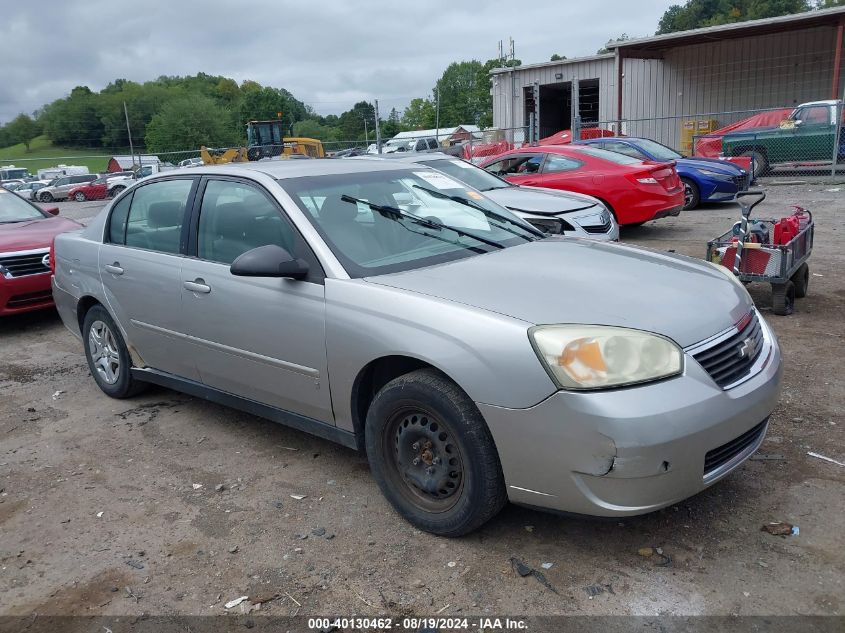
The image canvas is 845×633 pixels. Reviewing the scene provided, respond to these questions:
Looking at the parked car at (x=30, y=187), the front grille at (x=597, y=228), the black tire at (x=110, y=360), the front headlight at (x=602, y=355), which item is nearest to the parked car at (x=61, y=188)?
the parked car at (x=30, y=187)

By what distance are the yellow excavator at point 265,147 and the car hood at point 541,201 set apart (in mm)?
21703

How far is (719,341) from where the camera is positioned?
300 centimetres

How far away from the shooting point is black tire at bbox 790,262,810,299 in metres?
6.70

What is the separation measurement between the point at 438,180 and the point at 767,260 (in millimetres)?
3286

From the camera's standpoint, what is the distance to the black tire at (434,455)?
2.92 metres

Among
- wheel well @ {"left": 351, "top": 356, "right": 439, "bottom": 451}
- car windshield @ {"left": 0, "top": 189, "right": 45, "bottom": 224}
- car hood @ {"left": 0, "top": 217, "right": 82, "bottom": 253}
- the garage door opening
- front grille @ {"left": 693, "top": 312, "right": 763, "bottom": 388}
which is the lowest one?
wheel well @ {"left": 351, "top": 356, "right": 439, "bottom": 451}

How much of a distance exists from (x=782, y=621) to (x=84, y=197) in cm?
3928

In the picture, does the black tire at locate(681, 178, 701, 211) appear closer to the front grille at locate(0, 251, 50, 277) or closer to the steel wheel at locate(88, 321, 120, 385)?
the front grille at locate(0, 251, 50, 277)

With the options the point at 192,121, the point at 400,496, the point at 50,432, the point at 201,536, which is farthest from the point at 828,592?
the point at 192,121

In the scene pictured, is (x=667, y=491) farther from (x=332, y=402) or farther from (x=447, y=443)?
(x=332, y=402)

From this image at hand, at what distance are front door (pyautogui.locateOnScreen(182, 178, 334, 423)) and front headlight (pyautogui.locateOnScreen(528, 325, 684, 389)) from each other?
3.88 feet

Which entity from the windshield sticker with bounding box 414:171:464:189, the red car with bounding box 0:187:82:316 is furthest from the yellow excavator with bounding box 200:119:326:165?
the windshield sticker with bounding box 414:171:464:189

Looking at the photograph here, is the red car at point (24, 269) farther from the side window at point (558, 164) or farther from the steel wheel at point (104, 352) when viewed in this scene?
the side window at point (558, 164)

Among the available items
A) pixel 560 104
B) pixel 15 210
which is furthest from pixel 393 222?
pixel 560 104
